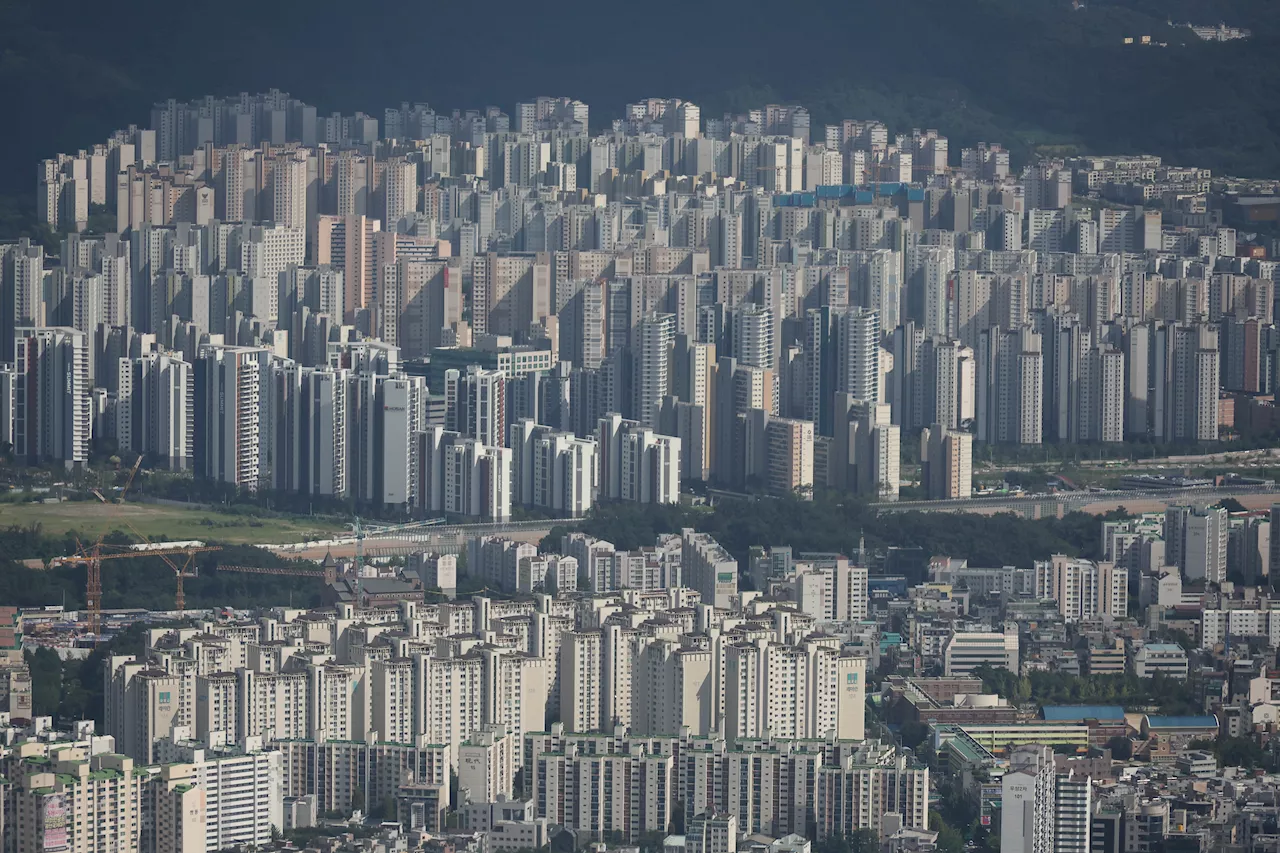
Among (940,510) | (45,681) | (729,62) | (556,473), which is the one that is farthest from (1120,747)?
(729,62)

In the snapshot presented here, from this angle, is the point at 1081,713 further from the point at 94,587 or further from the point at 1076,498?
the point at 1076,498

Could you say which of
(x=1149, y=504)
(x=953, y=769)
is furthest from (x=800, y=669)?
(x=1149, y=504)

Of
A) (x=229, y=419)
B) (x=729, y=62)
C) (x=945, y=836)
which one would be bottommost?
(x=945, y=836)

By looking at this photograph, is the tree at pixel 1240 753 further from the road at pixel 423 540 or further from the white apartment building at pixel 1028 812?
the road at pixel 423 540

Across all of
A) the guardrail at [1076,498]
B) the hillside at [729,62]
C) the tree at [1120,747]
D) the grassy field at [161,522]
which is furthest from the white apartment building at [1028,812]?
the hillside at [729,62]

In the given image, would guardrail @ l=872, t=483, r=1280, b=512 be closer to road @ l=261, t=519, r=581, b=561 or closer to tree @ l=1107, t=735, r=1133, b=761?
road @ l=261, t=519, r=581, b=561

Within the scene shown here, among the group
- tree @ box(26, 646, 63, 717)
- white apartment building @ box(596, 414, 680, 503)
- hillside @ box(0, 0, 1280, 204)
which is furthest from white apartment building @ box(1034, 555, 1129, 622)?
hillside @ box(0, 0, 1280, 204)

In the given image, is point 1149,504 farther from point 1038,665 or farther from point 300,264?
point 300,264
